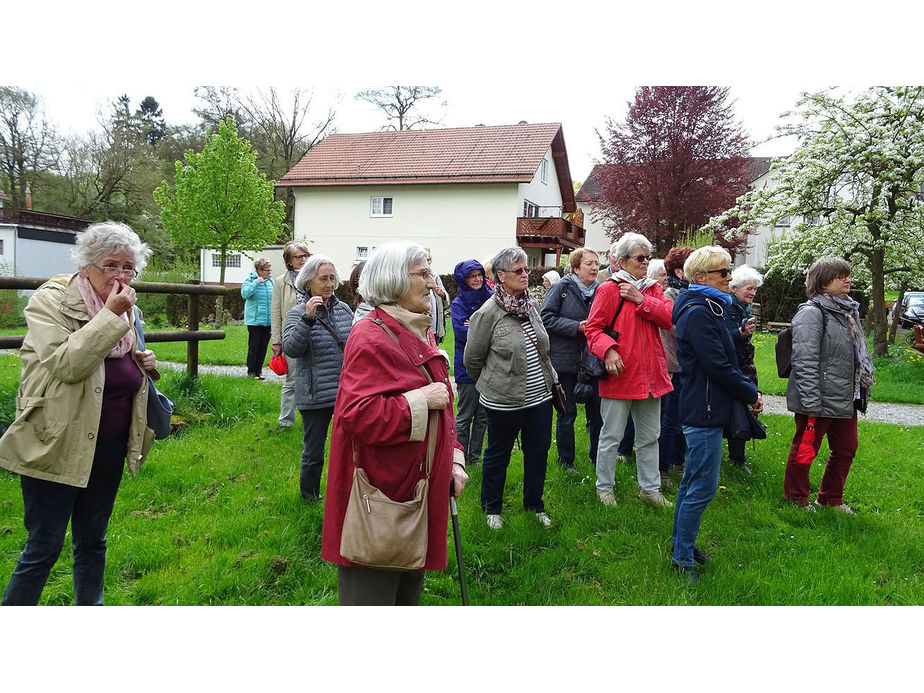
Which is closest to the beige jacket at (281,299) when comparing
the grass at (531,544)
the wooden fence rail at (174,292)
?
the wooden fence rail at (174,292)

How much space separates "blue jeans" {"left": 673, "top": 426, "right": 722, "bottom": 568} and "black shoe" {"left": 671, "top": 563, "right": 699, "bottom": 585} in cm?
2

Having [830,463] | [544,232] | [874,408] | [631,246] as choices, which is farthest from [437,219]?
[830,463]

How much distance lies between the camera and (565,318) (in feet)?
17.8

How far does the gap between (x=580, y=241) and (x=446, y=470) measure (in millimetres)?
33860

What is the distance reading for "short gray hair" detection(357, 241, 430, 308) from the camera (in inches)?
93.9

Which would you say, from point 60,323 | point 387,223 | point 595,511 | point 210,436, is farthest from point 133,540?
point 387,223

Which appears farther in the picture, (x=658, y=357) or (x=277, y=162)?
(x=277, y=162)

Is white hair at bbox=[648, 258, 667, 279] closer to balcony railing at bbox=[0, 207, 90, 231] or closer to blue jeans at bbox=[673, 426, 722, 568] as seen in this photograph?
blue jeans at bbox=[673, 426, 722, 568]

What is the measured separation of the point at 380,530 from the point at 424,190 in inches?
966

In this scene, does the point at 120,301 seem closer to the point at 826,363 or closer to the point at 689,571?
the point at 689,571

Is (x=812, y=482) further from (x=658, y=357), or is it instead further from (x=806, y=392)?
(x=658, y=357)

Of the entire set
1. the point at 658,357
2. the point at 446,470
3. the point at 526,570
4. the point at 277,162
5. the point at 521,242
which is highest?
the point at 277,162

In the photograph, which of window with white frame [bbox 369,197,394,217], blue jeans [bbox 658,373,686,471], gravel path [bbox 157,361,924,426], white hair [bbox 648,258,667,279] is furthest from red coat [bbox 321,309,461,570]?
window with white frame [bbox 369,197,394,217]

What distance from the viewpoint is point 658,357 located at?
4758mm
